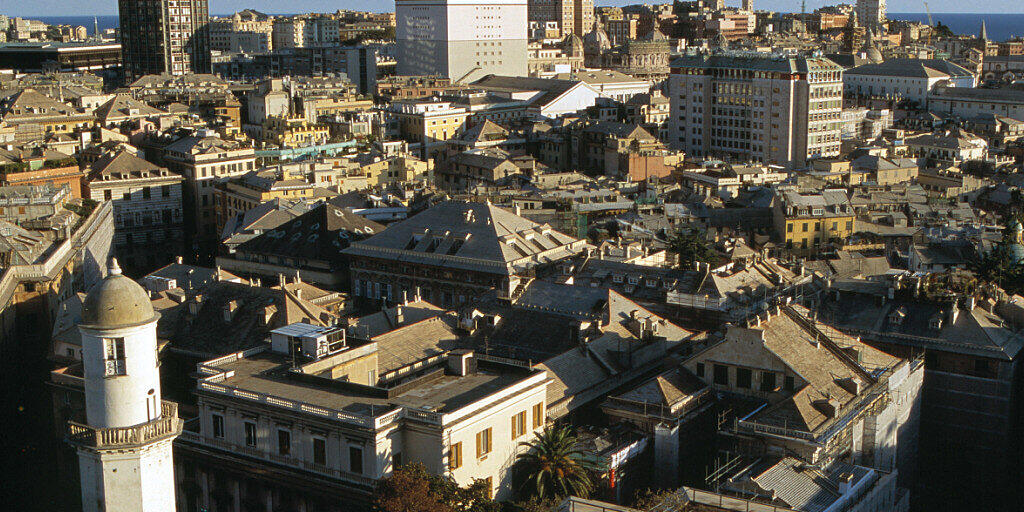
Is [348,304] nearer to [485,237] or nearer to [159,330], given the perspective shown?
[485,237]

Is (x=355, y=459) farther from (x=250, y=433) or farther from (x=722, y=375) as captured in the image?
(x=722, y=375)

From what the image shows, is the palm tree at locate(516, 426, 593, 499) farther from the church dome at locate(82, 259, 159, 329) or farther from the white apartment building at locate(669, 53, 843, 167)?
the white apartment building at locate(669, 53, 843, 167)

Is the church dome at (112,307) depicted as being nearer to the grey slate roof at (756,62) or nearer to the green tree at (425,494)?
the green tree at (425,494)

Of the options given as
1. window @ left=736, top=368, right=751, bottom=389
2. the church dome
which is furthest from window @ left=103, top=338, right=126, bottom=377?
window @ left=736, top=368, right=751, bottom=389

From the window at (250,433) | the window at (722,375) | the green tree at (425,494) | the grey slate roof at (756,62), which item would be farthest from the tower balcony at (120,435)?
the grey slate roof at (756,62)

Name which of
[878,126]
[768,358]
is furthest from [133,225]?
[878,126]

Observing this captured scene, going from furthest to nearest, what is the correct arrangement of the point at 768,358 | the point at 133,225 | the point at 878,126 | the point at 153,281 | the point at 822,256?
the point at 878,126 < the point at 133,225 < the point at 822,256 < the point at 153,281 < the point at 768,358

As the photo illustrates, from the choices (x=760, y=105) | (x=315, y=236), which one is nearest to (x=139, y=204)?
(x=315, y=236)

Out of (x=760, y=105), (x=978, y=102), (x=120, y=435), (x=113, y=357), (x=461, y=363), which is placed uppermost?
(x=760, y=105)
